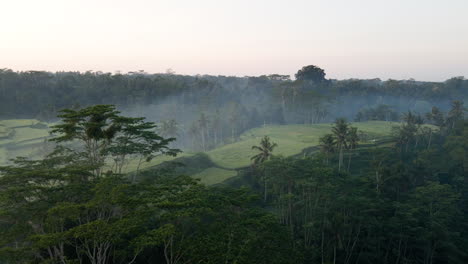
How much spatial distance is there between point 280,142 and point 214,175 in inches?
935

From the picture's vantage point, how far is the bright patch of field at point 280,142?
55.5m

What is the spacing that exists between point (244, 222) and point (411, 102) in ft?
469

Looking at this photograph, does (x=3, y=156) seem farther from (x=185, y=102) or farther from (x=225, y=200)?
(x=185, y=102)

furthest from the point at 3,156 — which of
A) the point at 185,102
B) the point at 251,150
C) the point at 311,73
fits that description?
the point at 311,73

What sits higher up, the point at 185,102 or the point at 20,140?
the point at 185,102

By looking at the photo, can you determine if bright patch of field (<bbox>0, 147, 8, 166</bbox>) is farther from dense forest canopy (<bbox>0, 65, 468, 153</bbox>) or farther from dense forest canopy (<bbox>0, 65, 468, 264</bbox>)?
dense forest canopy (<bbox>0, 65, 468, 153</bbox>)

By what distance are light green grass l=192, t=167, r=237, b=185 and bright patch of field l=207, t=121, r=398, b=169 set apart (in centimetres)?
270

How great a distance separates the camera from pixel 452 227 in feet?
120

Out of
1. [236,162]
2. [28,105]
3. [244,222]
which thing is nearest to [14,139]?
[28,105]

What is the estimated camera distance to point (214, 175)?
153ft

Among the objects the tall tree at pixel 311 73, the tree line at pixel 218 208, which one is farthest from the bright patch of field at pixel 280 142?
the tall tree at pixel 311 73

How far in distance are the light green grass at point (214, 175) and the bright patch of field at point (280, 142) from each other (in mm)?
2698

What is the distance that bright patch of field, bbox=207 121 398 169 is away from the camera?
5550cm

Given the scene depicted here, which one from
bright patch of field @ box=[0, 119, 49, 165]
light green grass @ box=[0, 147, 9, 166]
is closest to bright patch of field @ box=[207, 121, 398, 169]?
bright patch of field @ box=[0, 119, 49, 165]
